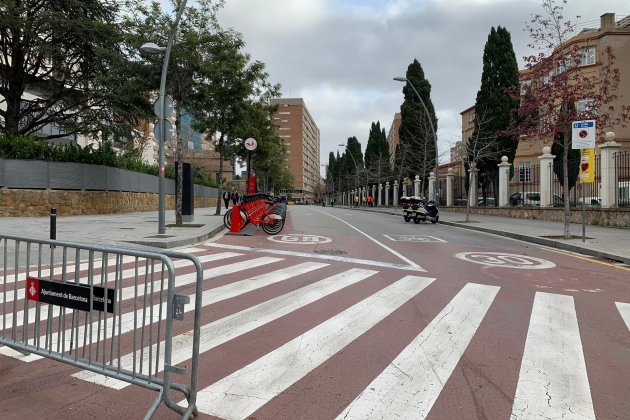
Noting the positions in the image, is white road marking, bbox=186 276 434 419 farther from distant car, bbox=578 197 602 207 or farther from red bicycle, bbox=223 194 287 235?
distant car, bbox=578 197 602 207

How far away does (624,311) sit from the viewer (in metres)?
5.82

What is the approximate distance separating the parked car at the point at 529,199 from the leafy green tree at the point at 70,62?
2016 cm

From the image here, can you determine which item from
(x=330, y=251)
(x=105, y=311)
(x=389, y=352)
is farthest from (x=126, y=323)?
(x=330, y=251)

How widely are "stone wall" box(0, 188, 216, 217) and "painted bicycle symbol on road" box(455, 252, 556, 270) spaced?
18480 millimetres

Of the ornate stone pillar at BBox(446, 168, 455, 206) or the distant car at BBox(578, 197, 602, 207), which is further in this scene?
the ornate stone pillar at BBox(446, 168, 455, 206)

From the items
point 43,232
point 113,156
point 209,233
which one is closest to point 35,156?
point 113,156

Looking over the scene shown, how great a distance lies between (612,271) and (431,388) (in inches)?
287

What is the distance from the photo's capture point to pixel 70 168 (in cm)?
2189

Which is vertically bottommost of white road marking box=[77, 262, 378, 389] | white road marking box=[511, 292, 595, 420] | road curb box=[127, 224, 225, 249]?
white road marking box=[511, 292, 595, 420]

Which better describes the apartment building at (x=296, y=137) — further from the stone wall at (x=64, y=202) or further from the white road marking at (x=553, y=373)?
the white road marking at (x=553, y=373)

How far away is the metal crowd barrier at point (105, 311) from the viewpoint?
10.2ft

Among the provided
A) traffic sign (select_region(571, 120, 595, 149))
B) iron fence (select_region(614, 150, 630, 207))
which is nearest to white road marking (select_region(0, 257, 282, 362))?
traffic sign (select_region(571, 120, 595, 149))

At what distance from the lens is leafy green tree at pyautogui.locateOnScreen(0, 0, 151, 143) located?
21.7 metres

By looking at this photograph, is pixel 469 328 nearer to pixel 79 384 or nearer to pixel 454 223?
pixel 79 384
